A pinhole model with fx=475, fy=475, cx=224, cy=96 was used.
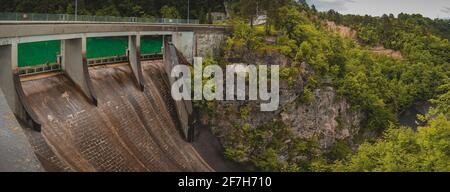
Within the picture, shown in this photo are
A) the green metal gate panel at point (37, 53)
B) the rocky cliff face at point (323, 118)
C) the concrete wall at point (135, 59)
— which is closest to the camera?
the concrete wall at point (135, 59)

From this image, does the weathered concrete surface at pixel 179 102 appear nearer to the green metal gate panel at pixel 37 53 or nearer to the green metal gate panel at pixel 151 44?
the green metal gate panel at pixel 37 53

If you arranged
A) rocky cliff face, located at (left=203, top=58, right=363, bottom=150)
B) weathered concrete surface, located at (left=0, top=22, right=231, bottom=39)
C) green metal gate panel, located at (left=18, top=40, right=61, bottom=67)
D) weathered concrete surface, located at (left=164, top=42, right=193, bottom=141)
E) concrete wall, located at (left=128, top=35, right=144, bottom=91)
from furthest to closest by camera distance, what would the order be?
green metal gate panel, located at (left=18, top=40, right=61, bottom=67) < rocky cliff face, located at (left=203, top=58, right=363, bottom=150) < weathered concrete surface, located at (left=164, top=42, right=193, bottom=141) < concrete wall, located at (left=128, top=35, right=144, bottom=91) < weathered concrete surface, located at (left=0, top=22, right=231, bottom=39)

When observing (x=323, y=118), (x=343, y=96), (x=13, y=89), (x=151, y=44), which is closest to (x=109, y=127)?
(x=13, y=89)

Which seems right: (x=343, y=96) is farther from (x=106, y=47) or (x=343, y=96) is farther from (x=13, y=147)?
(x=13, y=147)

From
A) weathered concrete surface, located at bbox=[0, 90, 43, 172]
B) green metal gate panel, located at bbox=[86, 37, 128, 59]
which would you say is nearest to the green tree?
green metal gate panel, located at bbox=[86, 37, 128, 59]

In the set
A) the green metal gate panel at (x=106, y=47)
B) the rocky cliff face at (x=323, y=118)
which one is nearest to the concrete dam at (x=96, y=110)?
the rocky cliff face at (x=323, y=118)

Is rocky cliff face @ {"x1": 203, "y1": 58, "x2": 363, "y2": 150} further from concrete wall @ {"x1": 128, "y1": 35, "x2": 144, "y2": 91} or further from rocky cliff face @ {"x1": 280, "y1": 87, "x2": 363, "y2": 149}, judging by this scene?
concrete wall @ {"x1": 128, "y1": 35, "x2": 144, "y2": 91}
